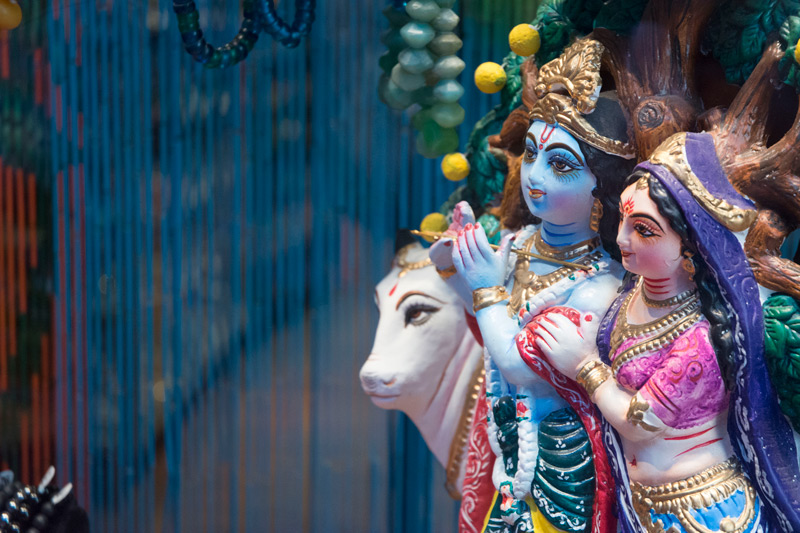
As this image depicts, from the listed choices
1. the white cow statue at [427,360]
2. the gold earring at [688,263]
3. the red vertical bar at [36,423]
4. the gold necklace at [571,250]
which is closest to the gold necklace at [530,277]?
the gold necklace at [571,250]

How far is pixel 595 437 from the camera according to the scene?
7.89ft

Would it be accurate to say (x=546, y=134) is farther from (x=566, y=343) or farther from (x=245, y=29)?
(x=245, y=29)

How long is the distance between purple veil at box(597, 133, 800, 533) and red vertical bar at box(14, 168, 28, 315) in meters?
3.10

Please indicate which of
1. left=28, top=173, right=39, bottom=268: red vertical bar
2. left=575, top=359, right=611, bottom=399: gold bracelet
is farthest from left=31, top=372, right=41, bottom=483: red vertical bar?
left=575, top=359, right=611, bottom=399: gold bracelet

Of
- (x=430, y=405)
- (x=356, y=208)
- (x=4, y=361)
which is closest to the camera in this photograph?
(x=430, y=405)

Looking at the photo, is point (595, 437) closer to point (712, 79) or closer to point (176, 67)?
point (712, 79)

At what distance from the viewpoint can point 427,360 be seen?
3133 millimetres

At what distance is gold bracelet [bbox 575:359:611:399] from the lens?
7.34 ft

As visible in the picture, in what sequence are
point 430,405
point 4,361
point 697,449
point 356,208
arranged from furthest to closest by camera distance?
point 4,361 < point 356,208 < point 430,405 < point 697,449

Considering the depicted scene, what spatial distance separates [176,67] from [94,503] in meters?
2.02

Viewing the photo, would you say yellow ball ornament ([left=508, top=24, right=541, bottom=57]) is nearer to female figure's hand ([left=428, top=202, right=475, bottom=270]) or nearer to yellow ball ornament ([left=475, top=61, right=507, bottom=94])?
yellow ball ornament ([left=475, top=61, right=507, bottom=94])

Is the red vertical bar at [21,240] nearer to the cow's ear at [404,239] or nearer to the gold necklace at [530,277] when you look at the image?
the cow's ear at [404,239]

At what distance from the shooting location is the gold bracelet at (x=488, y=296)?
2.53 metres

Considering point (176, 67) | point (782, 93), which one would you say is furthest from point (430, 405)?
point (176, 67)
